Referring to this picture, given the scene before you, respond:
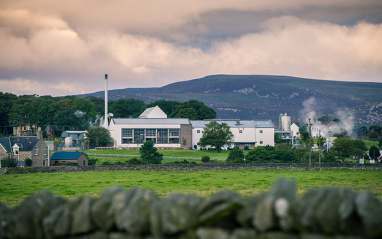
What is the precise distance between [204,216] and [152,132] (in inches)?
4921

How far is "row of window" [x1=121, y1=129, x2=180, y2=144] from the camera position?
12925 centimetres

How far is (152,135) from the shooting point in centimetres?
13025

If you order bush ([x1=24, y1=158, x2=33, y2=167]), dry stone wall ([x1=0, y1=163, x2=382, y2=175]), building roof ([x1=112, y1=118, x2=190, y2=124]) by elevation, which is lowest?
dry stone wall ([x1=0, y1=163, x2=382, y2=175])

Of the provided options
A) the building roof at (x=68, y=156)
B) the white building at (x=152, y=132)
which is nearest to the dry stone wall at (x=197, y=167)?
the building roof at (x=68, y=156)

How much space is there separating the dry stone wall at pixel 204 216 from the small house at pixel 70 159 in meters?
60.5

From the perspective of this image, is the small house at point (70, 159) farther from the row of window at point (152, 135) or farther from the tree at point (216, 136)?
the row of window at point (152, 135)

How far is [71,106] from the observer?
164 metres

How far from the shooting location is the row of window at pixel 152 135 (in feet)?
424

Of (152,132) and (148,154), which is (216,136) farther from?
(148,154)

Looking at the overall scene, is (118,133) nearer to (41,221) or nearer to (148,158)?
(148,158)

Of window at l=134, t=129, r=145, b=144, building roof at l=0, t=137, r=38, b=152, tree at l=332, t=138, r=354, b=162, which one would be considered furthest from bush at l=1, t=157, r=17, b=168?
window at l=134, t=129, r=145, b=144

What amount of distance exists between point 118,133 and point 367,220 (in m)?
125

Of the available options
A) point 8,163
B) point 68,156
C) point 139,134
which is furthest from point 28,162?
point 139,134

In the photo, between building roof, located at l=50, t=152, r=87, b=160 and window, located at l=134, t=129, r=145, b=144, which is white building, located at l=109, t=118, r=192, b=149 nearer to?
window, located at l=134, t=129, r=145, b=144
